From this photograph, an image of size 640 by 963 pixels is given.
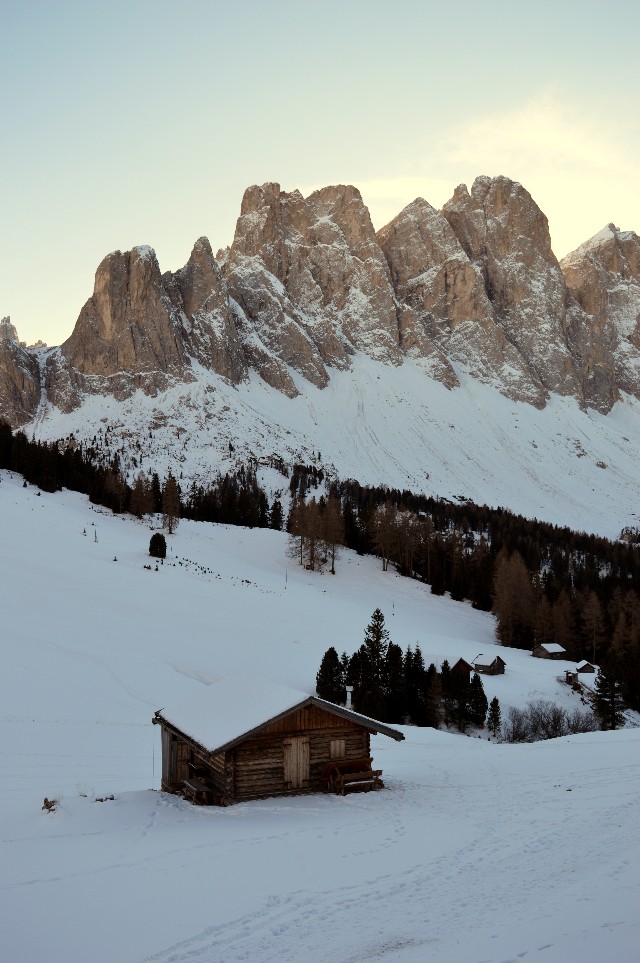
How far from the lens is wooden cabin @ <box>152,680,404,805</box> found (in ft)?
62.4

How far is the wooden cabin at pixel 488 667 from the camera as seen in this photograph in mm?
51688

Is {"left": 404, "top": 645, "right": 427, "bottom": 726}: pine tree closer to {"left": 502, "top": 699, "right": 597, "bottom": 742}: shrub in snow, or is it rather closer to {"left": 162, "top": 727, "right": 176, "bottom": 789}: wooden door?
{"left": 502, "top": 699, "right": 597, "bottom": 742}: shrub in snow

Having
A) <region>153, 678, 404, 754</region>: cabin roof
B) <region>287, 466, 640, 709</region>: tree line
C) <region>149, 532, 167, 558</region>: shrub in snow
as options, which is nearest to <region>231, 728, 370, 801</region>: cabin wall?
<region>153, 678, 404, 754</region>: cabin roof

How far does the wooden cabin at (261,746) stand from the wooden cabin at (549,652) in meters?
45.0

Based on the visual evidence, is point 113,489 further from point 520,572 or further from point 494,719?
point 494,719

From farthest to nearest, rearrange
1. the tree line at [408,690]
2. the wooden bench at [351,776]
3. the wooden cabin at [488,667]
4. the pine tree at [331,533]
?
1. the pine tree at [331,533]
2. the wooden cabin at [488,667]
3. the tree line at [408,690]
4. the wooden bench at [351,776]

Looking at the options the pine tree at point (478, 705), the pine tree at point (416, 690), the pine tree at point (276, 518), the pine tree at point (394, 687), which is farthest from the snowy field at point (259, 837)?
the pine tree at point (276, 518)

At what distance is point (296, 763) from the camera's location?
19.9 metres

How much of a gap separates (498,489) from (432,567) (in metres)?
106

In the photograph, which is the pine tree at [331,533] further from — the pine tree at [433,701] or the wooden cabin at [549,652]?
the pine tree at [433,701]

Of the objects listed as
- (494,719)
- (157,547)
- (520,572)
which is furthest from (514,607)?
(157,547)

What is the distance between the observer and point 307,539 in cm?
7775

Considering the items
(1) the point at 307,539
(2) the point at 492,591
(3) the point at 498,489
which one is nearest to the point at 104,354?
(3) the point at 498,489

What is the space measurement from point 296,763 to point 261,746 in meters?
1.28
